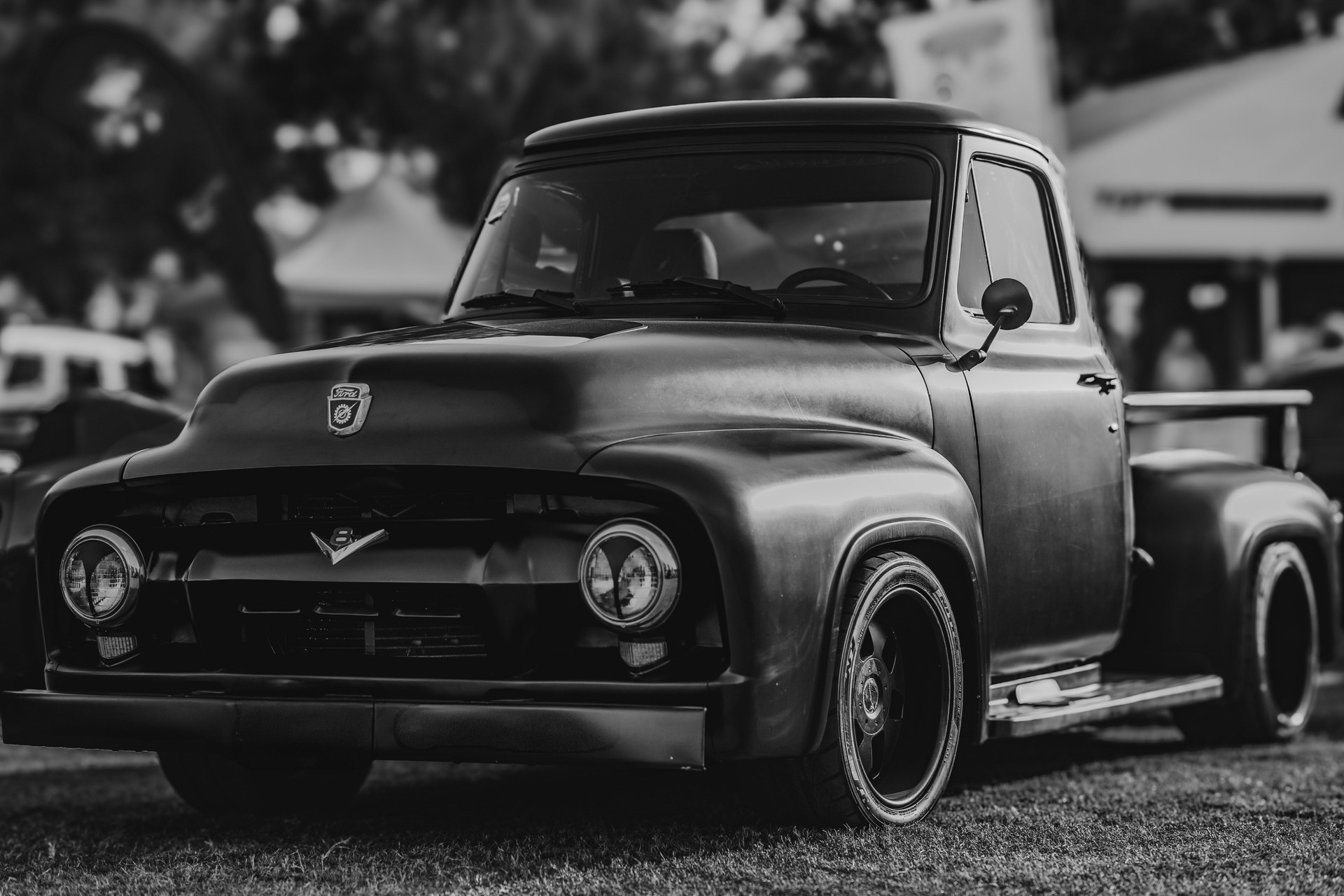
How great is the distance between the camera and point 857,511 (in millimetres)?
5152

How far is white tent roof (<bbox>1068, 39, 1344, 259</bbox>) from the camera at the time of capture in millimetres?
24000

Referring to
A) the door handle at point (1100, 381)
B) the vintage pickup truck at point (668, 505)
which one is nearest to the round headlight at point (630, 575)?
the vintage pickup truck at point (668, 505)

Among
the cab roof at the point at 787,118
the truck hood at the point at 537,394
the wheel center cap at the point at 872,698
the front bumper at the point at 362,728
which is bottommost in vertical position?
the wheel center cap at the point at 872,698

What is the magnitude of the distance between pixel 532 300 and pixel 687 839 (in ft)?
5.64

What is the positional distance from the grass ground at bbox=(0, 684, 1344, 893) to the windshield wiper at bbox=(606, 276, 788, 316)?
1.44 m

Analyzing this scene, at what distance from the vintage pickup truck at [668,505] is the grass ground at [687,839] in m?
0.24

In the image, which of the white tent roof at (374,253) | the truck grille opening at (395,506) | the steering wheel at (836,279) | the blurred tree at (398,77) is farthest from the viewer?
the blurred tree at (398,77)

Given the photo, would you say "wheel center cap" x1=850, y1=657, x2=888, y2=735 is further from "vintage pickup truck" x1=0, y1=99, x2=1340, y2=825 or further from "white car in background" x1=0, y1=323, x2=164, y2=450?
"white car in background" x1=0, y1=323, x2=164, y2=450

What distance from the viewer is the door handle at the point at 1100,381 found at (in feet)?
22.3

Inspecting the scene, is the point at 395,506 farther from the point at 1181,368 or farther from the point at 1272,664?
the point at 1181,368

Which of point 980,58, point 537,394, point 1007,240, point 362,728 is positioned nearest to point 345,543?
point 362,728

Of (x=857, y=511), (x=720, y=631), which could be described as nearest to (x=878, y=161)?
(x=857, y=511)

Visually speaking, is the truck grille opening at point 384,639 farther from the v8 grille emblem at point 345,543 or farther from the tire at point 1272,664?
the tire at point 1272,664

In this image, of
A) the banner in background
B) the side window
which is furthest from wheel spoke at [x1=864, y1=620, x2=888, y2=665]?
the banner in background
